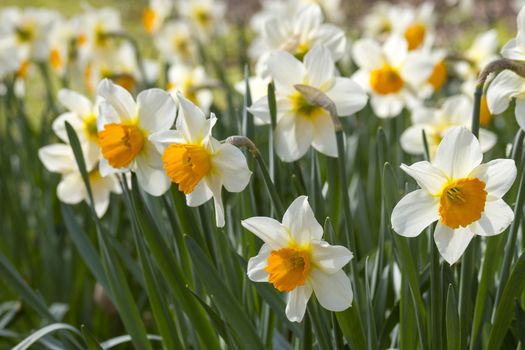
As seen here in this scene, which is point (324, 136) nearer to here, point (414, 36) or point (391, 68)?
point (391, 68)

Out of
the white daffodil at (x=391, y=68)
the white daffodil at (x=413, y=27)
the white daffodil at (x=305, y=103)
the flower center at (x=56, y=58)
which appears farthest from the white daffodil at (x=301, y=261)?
the flower center at (x=56, y=58)

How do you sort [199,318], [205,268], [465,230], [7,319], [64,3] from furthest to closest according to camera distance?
[64,3], [7,319], [199,318], [205,268], [465,230]

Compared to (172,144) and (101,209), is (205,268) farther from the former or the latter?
(101,209)

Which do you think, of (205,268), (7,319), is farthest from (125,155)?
(7,319)

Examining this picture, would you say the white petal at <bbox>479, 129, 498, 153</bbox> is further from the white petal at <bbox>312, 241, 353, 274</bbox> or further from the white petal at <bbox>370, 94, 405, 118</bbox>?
the white petal at <bbox>312, 241, 353, 274</bbox>

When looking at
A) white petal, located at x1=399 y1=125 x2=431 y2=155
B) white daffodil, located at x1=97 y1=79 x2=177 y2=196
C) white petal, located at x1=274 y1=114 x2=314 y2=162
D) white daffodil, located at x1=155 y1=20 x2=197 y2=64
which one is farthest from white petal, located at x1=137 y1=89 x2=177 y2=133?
white daffodil, located at x1=155 y1=20 x2=197 y2=64

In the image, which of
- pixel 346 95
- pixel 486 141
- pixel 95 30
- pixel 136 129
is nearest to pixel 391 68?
pixel 486 141
